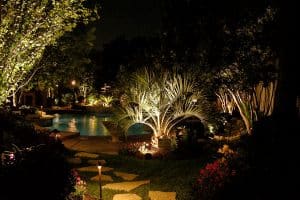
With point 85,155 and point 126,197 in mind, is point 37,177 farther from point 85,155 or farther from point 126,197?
point 85,155

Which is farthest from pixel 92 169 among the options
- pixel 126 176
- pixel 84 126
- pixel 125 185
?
pixel 84 126

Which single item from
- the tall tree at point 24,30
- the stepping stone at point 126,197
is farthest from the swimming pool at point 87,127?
the stepping stone at point 126,197

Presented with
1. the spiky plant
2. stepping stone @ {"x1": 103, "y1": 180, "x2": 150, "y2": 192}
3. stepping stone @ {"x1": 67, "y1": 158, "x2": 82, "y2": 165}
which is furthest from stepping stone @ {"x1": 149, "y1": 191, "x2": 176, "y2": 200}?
the spiky plant

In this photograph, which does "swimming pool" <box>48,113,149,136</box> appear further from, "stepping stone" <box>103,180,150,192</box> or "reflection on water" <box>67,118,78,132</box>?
"stepping stone" <box>103,180,150,192</box>

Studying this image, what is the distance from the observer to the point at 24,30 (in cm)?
973

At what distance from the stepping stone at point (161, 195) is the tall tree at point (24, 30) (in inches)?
159

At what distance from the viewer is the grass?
928 cm

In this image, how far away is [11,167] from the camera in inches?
224

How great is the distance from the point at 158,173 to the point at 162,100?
3.51 m

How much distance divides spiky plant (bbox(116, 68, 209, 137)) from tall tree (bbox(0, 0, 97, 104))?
3758mm

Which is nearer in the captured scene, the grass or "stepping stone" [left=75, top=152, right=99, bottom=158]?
the grass

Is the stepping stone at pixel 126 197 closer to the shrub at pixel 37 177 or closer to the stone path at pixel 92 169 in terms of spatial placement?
the shrub at pixel 37 177

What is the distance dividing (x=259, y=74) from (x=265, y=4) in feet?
6.45

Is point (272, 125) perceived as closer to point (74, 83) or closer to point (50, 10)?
point (50, 10)
